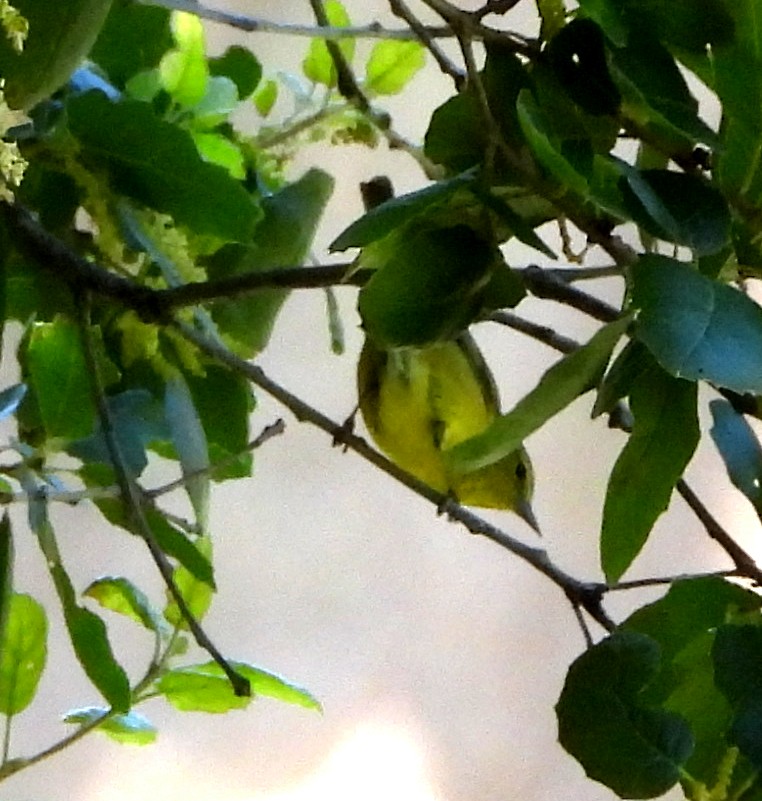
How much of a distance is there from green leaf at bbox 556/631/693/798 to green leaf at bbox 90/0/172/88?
1.13ft

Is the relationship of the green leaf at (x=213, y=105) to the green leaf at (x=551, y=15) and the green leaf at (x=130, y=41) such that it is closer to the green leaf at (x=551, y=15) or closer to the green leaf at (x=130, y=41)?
the green leaf at (x=130, y=41)

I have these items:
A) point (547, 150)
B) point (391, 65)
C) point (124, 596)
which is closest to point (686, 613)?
point (547, 150)

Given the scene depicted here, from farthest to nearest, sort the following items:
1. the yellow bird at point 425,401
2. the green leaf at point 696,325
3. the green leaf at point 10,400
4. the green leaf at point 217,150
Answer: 1. the yellow bird at point 425,401
2. the green leaf at point 217,150
3. the green leaf at point 10,400
4. the green leaf at point 696,325

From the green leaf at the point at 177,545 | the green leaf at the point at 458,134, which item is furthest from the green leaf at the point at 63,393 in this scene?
the green leaf at the point at 458,134

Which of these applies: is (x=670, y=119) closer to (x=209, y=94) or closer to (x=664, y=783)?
(x=664, y=783)

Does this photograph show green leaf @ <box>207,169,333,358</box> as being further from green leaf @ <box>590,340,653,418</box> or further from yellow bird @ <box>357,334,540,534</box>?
green leaf @ <box>590,340,653,418</box>

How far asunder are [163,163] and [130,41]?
149mm

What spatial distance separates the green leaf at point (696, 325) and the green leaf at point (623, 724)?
0.42 ft

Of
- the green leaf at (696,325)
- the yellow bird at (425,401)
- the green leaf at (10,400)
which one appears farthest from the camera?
the yellow bird at (425,401)

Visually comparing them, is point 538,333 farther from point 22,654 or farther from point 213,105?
point 22,654

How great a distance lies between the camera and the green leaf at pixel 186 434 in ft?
1.68

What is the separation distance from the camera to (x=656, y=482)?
36 cm

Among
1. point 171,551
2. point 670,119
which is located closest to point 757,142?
point 670,119

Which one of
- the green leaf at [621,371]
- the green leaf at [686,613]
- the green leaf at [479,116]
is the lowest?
the green leaf at [686,613]
